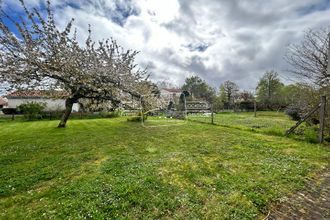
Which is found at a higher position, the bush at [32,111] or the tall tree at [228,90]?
the tall tree at [228,90]

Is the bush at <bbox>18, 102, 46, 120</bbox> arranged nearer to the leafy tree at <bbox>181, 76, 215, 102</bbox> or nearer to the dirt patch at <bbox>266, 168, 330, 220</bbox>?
the dirt patch at <bbox>266, 168, 330, 220</bbox>

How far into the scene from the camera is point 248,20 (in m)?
13.4

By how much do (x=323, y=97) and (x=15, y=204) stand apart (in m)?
9.97

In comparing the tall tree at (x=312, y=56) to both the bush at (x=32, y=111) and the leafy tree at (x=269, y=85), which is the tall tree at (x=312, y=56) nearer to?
the bush at (x=32, y=111)

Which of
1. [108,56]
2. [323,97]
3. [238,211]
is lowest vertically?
[238,211]

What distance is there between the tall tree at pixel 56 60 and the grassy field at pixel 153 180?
5995 mm

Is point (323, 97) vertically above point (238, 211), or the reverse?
point (323, 97)

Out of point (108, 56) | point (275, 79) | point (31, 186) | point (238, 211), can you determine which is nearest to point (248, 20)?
point (108, 56)

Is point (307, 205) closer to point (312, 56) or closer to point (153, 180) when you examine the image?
point (153, 180)

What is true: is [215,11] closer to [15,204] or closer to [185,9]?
[185,9]

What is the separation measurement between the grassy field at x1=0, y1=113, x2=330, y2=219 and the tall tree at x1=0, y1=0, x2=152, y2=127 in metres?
6.00

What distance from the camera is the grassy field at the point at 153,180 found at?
300 cm

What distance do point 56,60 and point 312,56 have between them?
1400 centimetres

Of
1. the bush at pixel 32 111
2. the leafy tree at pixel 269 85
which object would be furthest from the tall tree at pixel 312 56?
the leafy tree at pixel 269 85
